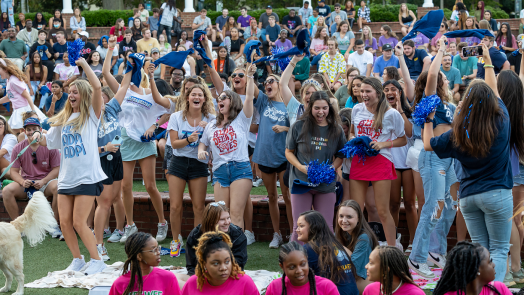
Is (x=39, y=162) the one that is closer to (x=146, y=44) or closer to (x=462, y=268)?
(x=462, y=268)

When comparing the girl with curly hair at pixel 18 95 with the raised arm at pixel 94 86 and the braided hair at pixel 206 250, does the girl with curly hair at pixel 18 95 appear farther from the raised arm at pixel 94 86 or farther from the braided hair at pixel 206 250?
the braided hair at pixel 206 250

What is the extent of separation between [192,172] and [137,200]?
1500 millimetres

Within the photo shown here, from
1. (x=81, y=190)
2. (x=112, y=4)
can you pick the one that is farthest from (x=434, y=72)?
(x=112, y=4)

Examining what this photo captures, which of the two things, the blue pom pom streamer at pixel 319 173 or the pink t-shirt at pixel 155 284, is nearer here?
the pink t-shirt at pixel 155 284

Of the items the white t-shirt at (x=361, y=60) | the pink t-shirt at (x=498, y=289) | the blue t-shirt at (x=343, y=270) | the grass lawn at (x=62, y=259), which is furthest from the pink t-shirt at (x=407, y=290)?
the white t-shirt at (x=361, y=60)

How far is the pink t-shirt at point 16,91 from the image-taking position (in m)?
9.90

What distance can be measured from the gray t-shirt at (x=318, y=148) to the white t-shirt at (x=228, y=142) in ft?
2.07

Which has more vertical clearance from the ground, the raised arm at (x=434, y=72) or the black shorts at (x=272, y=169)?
the raised arm at (x=434, y=72)

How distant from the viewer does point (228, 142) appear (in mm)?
5578

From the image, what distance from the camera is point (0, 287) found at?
5188 millimetres

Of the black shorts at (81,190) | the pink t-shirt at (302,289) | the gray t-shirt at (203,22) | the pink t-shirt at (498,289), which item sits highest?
the gray t-shirt at (203,22)

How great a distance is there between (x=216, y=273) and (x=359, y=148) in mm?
2119

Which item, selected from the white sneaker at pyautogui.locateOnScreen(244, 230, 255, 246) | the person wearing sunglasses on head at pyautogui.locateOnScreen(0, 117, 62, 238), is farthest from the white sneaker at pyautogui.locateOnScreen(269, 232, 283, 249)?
the person wearing sunglasses on head at pyautogui.locateOnScreen(0, 117, 62, 238)

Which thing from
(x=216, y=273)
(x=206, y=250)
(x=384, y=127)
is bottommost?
(x=216, y=273)
